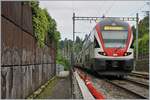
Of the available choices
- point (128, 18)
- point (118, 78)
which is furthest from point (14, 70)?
point (128, 18)

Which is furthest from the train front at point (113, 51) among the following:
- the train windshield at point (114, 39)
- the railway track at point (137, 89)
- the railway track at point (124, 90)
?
the railway track at point (137, 89)

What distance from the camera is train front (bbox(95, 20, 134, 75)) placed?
25.2m

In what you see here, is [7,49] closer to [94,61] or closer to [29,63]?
[29,63]

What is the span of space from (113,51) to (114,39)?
2.56 feet

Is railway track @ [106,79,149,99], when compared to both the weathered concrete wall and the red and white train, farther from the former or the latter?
the weathered concrete wall

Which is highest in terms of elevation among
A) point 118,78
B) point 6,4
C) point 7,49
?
point 6,4

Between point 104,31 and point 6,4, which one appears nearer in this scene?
point 6,4

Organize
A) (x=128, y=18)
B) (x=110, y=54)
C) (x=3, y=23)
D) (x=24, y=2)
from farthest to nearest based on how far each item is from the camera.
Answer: (x=128, y=18), (x=110, y=54), (x=24, y=2), (x=3, y=23)

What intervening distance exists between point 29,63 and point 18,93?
2.59 meters

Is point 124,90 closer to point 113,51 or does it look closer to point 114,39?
point 113,51

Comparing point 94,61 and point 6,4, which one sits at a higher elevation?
point 6,4

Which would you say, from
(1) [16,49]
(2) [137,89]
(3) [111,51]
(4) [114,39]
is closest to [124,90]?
(2) [137,89]

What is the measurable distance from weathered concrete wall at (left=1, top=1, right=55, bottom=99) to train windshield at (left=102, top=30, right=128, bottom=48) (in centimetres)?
1161

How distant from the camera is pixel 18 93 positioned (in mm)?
11031
